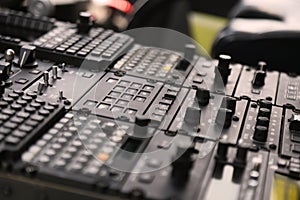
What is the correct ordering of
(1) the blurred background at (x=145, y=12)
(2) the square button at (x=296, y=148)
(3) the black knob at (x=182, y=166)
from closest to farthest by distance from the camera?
(3) the black knob at (x=182, y=166), (2) the square button at (x=296, y=148), (1) the blurred background at (x=145, y=12)

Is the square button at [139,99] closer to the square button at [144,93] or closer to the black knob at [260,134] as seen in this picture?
the square button at [144,93]

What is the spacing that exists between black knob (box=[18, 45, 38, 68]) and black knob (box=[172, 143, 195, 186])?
392 millimetres

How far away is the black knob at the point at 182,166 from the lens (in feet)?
2.35


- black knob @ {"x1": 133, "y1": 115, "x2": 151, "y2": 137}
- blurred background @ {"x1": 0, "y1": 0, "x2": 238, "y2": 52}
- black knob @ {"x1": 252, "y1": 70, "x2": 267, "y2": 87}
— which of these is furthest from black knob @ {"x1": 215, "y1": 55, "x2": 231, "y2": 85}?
blurred background @ {"x1": 0, "y1": 0, "x2": 238, "y2": 52}

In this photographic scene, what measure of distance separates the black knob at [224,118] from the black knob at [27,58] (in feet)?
1.11

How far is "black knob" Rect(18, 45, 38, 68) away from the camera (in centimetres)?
101

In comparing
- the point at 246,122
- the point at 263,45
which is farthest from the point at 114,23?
the point at 246,122

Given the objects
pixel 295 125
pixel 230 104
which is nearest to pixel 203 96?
pixel 230 104

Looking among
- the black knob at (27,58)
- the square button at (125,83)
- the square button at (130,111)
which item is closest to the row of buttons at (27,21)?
the black knob at (27,58)

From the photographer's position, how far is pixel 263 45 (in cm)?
144

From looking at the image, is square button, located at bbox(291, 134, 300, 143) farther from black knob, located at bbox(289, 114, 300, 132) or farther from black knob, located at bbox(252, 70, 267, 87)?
black knob, located at bbox(252, 70, 267, 87)

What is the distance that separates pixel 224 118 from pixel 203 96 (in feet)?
0.23

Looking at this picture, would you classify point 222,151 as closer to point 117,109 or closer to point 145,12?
point 117,109

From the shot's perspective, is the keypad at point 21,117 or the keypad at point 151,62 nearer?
the keypad at point 21,117
